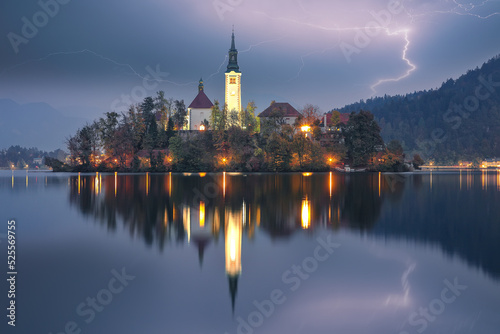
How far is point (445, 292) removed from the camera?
488 inches

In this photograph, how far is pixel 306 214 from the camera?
2852 centimetres

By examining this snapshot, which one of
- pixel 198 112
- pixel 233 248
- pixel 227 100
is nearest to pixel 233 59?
pixel 227 100

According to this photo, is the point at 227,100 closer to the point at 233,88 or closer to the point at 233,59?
the point at 233,88

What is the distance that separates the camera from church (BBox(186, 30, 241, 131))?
141125 mm

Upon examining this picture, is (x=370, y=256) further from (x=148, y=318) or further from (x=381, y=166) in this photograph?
(x=381, y=166)

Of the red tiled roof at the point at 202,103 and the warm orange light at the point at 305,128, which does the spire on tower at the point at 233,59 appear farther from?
the warm orange light at the point at 305,128

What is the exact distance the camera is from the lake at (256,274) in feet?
34.4

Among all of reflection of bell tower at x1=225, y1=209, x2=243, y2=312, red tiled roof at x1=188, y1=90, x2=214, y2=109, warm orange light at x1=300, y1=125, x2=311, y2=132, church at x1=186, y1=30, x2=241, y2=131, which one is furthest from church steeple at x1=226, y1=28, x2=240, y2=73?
reflection of bell tower at x1=225, y1=209, x2=243, y2=312

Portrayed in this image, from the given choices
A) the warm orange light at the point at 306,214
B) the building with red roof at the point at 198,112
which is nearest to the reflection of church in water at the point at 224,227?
the warm orange light at the point at 306,214

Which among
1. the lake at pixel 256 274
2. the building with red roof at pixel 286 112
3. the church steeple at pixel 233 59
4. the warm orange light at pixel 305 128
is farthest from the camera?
the church steeple at pixel 233 59

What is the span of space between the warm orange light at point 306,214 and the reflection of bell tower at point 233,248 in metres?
3.86

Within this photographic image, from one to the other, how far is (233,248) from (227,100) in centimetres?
12740

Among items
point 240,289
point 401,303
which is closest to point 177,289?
point 240,289

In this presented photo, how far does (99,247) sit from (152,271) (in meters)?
5.16
